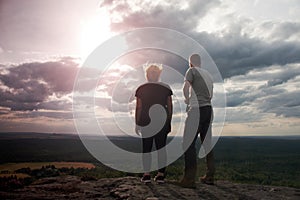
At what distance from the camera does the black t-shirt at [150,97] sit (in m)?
6.77

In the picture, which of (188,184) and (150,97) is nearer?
(188,184)

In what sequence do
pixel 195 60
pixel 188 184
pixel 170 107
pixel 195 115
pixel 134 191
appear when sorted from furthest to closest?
1. pixel 170 107
2. pixel 195 60
3. pixel 195 115
4. pixel 188 184
5. pixel 134 191

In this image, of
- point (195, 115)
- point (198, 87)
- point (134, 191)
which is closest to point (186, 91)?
point (198, 87)

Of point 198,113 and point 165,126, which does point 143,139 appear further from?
point 198,113

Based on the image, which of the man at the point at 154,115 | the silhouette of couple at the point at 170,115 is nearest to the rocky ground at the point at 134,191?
the silhouette of couple at the point at 170,115

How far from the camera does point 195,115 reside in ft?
21.4

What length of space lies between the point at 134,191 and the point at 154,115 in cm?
164

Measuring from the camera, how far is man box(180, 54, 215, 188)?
641 cm

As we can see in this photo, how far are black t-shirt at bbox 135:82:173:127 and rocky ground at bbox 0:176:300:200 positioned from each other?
131 cm

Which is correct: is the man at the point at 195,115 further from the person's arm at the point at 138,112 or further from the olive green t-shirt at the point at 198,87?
the person's arm at the point at 138,112

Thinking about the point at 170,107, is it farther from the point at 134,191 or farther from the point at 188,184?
the point at 134,191

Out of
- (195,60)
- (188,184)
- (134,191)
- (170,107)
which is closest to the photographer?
(134,191)

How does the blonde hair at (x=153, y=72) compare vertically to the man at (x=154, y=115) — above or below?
above

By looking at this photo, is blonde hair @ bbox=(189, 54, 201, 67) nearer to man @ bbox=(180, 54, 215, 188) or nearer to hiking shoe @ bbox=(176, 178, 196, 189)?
man @ bbox=(180, 54, 215, 188)
